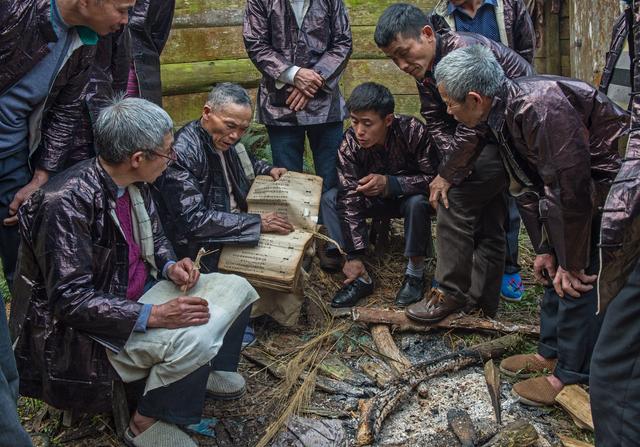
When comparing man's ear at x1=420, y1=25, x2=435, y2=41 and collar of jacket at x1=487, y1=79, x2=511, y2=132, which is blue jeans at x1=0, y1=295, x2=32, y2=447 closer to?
collar of jacket at x1=487, y1=79, x2=511, y2=132

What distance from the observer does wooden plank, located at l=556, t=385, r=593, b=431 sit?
3518mm

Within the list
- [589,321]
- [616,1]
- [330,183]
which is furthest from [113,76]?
[616,1]

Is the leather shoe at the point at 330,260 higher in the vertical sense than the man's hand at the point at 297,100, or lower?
lower

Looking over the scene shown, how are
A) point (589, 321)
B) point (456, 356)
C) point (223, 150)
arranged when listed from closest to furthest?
point (589, 321) < point (456, 356) < point (223, 150)

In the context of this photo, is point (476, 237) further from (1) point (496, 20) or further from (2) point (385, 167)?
(1) point (496, 20)

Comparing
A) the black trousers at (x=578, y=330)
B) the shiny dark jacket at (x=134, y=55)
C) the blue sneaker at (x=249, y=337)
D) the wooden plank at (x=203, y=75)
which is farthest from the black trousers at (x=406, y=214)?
the wooden plank at (x=203, y=75)

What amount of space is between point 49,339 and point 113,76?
1643 millimetres

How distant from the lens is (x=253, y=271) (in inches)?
173

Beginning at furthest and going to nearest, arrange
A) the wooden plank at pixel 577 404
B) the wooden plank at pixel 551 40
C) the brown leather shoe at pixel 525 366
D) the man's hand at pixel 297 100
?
the wooden plank at pixel 551 40, the man's hand at pixel 297 100, the brown leather shoe at pixel 525 366, the wooden plank at pixel 577 404

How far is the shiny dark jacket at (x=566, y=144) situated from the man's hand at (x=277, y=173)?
5.74ft

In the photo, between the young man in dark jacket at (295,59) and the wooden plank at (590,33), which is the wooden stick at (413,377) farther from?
the wooden plank at (590,33)

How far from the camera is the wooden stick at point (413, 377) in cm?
362

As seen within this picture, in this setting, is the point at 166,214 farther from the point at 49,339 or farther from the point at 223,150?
the point at 49,339

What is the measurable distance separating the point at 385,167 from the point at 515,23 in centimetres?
135
